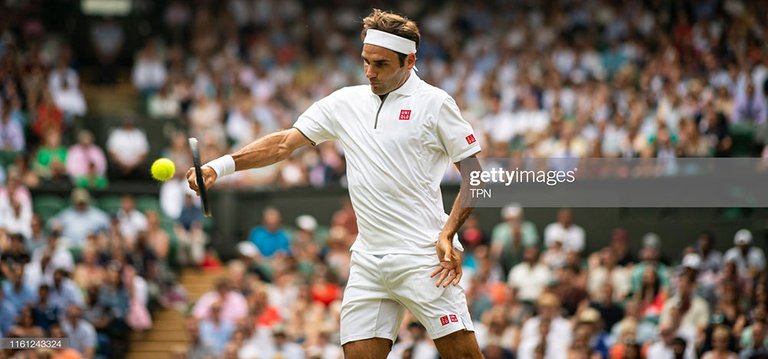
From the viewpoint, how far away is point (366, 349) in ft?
25.0

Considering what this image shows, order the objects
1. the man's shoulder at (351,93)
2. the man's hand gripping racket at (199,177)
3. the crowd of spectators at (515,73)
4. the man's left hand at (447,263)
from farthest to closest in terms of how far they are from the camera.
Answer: the crowd of spectators at (515,73) → the man's shoulder at (351,93) → the man's left hand at (447,263) → the man's hand gripping racket at (199,177)

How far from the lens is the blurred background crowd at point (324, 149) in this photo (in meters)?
15.2

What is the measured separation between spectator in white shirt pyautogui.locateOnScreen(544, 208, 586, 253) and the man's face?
989cm

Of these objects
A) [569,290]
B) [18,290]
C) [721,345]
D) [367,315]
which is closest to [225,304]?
[18,290]

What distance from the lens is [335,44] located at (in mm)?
25078

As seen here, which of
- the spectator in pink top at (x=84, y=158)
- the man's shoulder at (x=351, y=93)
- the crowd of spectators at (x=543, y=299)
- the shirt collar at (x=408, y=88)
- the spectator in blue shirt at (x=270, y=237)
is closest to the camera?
the shirt collar at (x=408, y=88)

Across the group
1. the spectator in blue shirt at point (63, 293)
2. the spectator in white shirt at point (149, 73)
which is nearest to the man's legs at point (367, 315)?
the spectator in blue shirt at point (63, 293)

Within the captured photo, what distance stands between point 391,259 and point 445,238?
0.35 meters

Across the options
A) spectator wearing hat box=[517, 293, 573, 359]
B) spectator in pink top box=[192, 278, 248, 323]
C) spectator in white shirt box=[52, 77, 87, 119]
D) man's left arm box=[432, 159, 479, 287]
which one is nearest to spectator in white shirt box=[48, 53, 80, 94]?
spectator in white shirt box=[52, 77, 87, 119]

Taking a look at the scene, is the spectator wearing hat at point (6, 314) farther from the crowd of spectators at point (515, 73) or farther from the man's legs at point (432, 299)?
the man's legs at point (432, 299)

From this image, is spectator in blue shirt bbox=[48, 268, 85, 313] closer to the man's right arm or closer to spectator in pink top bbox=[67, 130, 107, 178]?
spectator in pink top bbox=[67, 130, 107, 178]

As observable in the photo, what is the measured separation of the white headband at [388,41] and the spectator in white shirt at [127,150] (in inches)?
547

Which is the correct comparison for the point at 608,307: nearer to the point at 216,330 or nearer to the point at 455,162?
the point at 216,330

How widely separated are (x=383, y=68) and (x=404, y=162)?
58 cm
